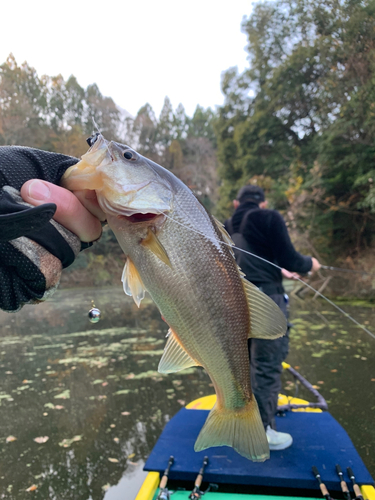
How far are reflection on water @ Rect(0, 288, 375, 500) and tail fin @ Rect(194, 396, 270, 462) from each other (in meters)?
2.12

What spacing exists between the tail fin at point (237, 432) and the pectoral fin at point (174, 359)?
1.04 ft

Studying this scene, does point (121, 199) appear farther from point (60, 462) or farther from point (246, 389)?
point (60, 462)

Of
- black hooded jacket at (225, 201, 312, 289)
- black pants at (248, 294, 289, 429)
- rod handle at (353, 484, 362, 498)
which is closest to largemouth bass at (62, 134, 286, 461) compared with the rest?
rod handle at (353, 484, 362, 498)

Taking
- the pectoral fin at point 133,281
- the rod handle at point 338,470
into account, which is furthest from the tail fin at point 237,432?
the rod handle at point 338,470

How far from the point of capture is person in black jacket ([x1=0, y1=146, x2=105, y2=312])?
1195mm

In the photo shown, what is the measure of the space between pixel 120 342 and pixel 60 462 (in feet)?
14.1

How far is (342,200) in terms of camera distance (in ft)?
52.0

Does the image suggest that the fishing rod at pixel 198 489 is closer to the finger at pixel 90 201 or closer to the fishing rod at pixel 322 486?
the fishing rod at pixel 322 486

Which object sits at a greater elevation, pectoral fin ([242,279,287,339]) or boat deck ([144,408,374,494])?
pectoral fin ([242,279,287,339])

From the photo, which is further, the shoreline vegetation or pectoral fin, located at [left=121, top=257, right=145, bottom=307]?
the shoreline vegetation

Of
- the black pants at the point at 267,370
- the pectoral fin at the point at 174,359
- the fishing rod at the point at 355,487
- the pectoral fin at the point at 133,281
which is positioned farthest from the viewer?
the black pants at the point at 267,370

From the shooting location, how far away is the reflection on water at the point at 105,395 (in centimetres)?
367

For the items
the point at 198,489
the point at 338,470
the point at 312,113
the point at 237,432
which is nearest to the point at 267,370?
the point at 338,470

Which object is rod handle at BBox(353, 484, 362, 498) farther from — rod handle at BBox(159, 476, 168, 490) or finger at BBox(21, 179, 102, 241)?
finger at BBox(21, 179, 102, 241)
